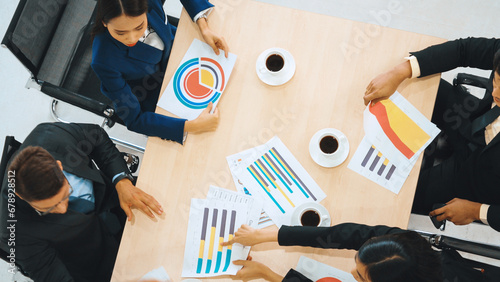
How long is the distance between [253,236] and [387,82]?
713mm

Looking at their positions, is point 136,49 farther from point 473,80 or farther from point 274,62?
point 473,80

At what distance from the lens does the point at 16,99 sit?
93.8 inches

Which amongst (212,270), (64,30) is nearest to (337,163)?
(212,270)

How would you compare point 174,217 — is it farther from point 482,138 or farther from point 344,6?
point 344,6

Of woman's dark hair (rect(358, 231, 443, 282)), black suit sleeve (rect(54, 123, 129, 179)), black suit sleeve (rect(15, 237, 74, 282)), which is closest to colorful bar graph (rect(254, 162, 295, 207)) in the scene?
woman's dark hair (rect(358, 231, 443, 282))

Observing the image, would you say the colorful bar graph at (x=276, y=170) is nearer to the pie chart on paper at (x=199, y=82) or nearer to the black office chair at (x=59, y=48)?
the pie chart on paper at (x=199, y=82)

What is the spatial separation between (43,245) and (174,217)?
0.46 m

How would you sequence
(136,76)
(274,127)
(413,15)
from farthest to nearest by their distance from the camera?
(413,15), (136,76), (274,127)

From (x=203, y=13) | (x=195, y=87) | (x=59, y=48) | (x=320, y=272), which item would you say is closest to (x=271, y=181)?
(x=320, y=272)

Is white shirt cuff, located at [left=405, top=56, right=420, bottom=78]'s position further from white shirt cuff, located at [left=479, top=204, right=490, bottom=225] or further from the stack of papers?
the stack of papers

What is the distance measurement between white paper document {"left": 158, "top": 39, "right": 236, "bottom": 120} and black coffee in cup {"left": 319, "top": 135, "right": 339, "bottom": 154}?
0.42m

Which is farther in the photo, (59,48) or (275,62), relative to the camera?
(59,48)

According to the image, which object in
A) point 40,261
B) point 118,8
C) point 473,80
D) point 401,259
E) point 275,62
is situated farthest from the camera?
point 473,80

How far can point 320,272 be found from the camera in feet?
4.50
